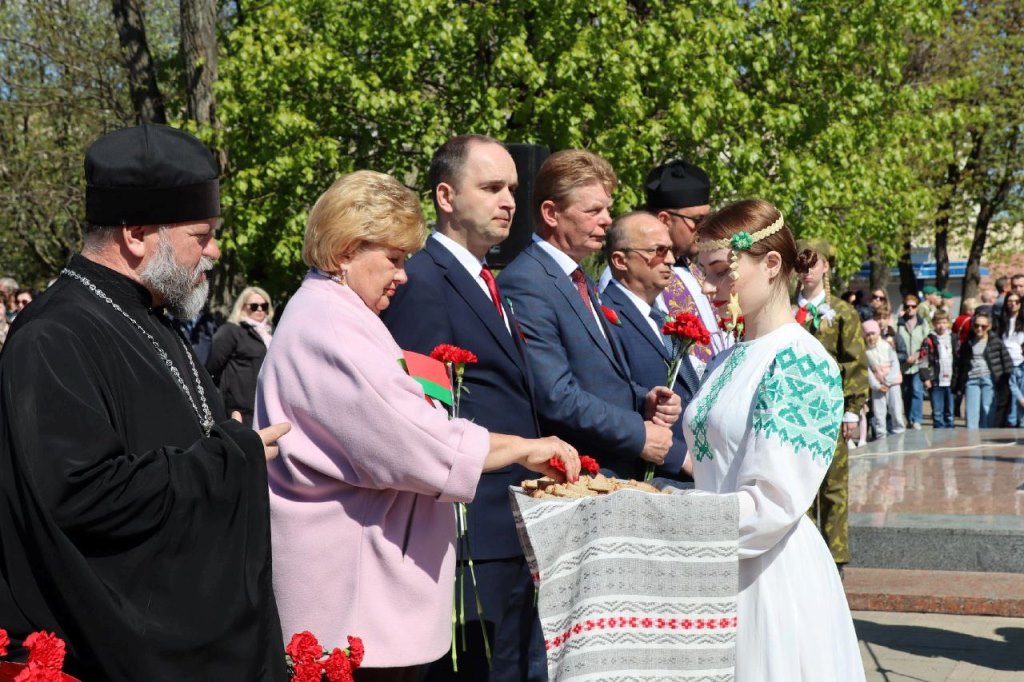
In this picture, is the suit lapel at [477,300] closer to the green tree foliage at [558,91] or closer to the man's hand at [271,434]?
the man's hand at [271,434]

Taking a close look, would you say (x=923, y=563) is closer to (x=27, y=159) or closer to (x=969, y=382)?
(x=969, y=382)

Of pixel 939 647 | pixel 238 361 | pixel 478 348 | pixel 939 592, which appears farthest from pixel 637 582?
pixel 238 361

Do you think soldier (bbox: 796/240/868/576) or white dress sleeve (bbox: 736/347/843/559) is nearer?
white dress sleeve (bbox: 736/347/843/559)

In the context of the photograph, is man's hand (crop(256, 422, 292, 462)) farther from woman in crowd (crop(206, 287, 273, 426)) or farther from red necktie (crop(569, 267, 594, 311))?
woman in crowd (crop(206, 287, 273, 426))

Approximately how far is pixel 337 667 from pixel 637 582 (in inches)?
32.7

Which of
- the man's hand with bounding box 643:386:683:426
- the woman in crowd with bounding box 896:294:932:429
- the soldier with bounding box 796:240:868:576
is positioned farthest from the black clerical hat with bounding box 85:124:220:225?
the woman in crowd with bounding box 896:294:932:429

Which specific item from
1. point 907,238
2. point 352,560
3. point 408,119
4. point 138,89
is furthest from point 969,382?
point 352,560

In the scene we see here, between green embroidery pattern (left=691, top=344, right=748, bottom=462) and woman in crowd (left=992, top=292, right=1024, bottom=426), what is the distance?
53.9ft

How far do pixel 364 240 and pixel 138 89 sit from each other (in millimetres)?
16736

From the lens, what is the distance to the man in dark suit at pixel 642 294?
19.2 ft

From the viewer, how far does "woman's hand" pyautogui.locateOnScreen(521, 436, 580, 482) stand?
12.4 feet

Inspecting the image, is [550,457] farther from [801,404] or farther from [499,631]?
[499,631]

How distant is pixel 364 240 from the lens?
148 inches

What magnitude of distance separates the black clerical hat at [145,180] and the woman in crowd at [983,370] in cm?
1769
